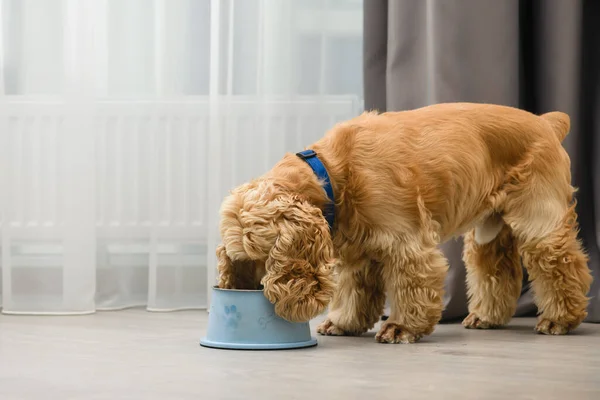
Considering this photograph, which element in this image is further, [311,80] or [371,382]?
[311,80]

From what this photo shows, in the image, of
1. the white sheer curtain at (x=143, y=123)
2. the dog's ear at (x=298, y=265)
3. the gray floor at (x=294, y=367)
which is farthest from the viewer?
the white sheer curtain at (x=143, y=123)

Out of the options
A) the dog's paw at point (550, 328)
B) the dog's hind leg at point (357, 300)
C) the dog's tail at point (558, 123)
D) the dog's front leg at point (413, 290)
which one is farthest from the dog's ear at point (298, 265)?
the dog's tail at point (558, 123)

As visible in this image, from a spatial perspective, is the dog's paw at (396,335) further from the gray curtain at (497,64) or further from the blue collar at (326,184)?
the gray curtain at (497,64)

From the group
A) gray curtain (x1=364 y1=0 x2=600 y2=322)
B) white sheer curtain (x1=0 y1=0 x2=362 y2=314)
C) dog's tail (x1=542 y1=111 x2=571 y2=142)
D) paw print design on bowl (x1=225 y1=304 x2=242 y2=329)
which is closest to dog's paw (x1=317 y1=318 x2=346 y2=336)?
paw print design on bowl (x1=225 y1=304 x2=242 y2=329)

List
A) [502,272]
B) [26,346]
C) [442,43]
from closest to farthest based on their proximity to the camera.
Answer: [26,346], [502,272], [442,43]

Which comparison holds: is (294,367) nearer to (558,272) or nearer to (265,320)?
(265,320)

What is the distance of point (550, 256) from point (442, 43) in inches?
34.0

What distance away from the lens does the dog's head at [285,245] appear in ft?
7.04

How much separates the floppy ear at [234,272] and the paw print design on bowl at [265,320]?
0.37 feet

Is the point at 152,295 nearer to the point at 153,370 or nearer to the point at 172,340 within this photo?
the point at 172,340

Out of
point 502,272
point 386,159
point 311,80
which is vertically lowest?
point 502,272

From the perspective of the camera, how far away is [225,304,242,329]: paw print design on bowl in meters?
2.21

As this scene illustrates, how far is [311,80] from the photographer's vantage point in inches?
128

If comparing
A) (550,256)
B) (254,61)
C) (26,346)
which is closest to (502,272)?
(550,256)
